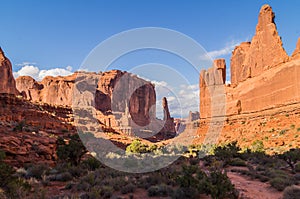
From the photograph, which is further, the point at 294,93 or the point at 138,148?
the point at 294,93

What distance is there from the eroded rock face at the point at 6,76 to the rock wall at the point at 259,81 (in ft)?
192

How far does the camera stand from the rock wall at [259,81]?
39188mm

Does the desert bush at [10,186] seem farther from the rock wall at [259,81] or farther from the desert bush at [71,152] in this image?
the rock wall at [259,81]

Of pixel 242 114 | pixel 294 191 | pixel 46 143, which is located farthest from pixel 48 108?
pixel 294 191

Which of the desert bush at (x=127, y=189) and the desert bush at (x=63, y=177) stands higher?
the desert bush at (x=127, y=189)

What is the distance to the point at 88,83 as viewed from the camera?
88.9m

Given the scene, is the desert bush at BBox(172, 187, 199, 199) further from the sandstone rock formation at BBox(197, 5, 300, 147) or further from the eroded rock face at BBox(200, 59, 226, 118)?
the eroded rock face at BBox(200, 59, 226, 118)

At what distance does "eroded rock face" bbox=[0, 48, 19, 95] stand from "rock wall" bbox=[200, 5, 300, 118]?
58.4 metres

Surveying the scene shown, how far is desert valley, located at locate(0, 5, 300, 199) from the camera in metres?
8.28

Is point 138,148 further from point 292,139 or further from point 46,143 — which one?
point 292,139

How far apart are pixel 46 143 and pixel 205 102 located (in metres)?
55.8

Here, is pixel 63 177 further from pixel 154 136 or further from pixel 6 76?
pixel 154 136

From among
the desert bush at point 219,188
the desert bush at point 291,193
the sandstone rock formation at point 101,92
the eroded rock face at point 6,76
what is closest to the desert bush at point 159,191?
the desert bush at point 219,188

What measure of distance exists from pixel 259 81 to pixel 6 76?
68.1 metres
